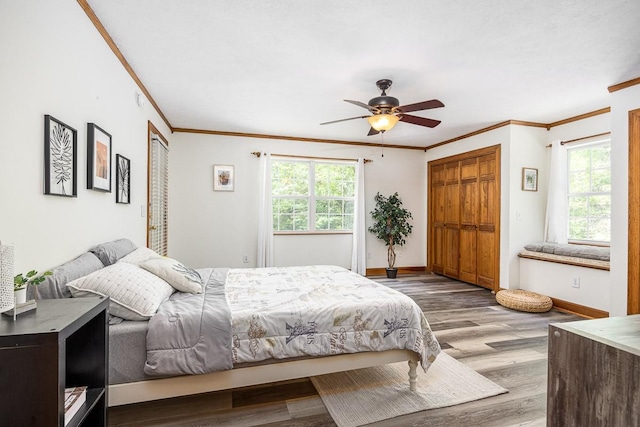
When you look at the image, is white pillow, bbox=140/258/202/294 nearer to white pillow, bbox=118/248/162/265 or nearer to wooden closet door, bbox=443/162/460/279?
white pillow, bbox=118/248/162/265

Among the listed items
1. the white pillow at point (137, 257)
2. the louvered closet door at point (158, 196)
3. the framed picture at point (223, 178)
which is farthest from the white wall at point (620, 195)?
the louvered closet door at point (158, 196)

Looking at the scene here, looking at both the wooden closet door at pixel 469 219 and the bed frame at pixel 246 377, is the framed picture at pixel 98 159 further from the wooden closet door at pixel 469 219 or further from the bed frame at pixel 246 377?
the wooden closet door at pixel 469 219

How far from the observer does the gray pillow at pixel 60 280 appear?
1461 mm

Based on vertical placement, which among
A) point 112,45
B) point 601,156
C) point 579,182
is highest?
point 112,45

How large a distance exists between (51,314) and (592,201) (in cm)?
547

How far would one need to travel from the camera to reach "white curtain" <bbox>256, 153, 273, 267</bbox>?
5164 mm

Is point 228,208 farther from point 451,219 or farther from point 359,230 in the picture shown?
point 451,219

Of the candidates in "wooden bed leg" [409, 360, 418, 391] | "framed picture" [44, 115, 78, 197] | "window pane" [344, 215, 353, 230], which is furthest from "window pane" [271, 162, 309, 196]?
"wooden bed leg" [409, 360, 418, 391]

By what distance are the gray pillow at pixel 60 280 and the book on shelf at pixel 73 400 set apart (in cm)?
52

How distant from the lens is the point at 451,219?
564cm

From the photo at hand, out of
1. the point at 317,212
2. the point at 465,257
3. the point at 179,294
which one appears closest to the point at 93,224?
the point at 179,294

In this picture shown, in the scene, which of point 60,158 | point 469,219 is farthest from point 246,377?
point 469,219

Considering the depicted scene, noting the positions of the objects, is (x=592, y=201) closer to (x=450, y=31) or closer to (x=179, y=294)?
(x=450, y=31)

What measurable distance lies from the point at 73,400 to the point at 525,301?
442 centimetres
